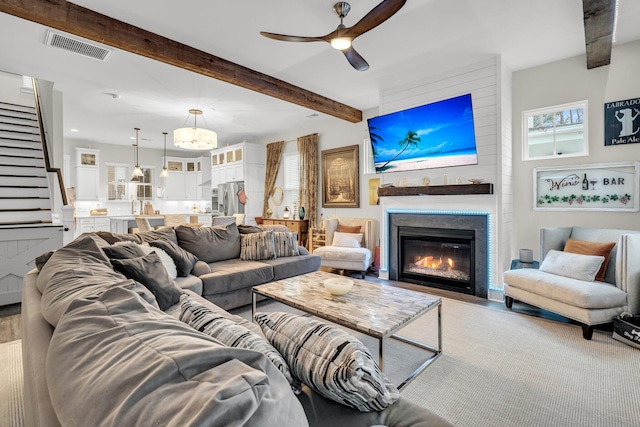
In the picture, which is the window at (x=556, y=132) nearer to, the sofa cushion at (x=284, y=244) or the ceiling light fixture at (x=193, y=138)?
the sofa cushion at (x=284, y=244)

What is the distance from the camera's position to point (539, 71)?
158 inches

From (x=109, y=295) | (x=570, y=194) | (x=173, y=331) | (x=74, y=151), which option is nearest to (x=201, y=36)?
(x=109, y=295)

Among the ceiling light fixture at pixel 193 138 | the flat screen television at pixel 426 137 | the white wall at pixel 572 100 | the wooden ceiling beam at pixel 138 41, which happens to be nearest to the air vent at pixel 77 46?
the wooden ceiling beam at pixel 138 41

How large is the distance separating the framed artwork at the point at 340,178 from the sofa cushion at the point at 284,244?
2083 mm

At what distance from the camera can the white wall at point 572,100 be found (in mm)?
3479

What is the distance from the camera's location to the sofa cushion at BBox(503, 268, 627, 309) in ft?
8.77

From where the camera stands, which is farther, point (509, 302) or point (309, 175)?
point (309, 175)

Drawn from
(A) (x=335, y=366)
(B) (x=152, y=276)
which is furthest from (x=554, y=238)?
(B) (x=152, y=276)

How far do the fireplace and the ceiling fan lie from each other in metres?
2.53

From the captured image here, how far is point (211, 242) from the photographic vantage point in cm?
383

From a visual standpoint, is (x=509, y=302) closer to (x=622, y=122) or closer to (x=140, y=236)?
(x=622, y=122)

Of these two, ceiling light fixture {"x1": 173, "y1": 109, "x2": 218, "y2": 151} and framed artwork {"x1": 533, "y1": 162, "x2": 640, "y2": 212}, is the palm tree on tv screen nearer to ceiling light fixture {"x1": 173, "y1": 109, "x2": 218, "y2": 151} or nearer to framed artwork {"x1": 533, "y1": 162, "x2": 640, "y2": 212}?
framed artwork {"x1": 533, "y1": 162, "x2": 640, "y2": 212}

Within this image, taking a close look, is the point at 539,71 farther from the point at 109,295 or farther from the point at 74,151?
the point at 74,151

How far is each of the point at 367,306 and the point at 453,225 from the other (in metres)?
2.52
